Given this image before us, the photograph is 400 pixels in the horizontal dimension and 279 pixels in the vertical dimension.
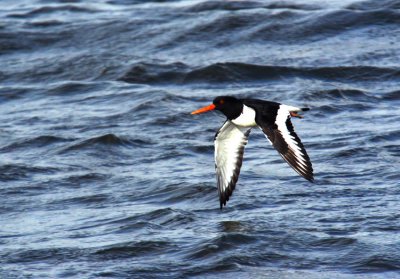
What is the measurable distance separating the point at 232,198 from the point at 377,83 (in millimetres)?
4394

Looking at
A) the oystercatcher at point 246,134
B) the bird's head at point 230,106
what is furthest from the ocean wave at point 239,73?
the bird's head at point 230,106

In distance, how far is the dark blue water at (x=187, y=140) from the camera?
7.26m

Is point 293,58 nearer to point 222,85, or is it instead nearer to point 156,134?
point 222,85

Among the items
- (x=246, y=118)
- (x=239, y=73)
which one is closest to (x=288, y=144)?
(x=246, y=118)

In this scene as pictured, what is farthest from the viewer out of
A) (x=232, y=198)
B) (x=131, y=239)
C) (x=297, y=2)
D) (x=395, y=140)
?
(x=297, y=2)

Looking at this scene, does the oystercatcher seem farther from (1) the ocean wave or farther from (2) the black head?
(1) the ocean wave

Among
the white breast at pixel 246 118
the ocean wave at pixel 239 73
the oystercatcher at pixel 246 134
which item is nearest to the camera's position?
the oystercatcher at pixel 246 134

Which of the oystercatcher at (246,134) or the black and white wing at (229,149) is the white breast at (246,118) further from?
the black and white wing at (229,149)

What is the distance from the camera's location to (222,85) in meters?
12.9

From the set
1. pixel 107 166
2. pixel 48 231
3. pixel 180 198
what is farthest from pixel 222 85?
pixel 48 231

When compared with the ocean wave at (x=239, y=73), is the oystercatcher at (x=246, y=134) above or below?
above

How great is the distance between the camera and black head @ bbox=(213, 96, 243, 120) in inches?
330

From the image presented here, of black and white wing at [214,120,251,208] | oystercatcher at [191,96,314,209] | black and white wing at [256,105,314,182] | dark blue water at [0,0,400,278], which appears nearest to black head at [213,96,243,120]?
oystercatcher at [191,96,314,209]

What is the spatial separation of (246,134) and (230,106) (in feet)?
1.50
